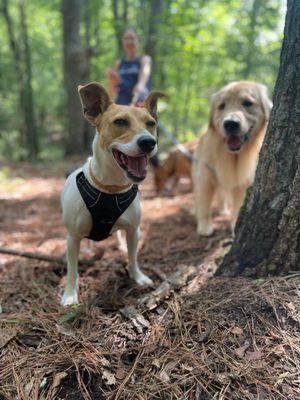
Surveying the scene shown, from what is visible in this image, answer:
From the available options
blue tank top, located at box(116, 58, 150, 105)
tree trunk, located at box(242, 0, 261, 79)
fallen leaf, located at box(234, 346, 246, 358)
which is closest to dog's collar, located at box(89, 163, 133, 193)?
fallen leaf, located at box(234, 346, 246, 358)

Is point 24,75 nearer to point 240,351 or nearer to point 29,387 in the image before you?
point 29,387

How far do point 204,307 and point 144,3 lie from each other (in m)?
17.1

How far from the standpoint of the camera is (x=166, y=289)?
8.44 ft

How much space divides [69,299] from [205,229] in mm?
2176

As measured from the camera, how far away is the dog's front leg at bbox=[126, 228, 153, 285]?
3051 millimetres

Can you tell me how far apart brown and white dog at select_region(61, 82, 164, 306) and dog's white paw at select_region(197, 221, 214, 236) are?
1.58 m

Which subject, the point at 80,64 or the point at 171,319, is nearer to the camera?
the point at 171,319

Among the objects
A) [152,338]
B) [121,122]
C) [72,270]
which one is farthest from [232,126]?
[152,338]

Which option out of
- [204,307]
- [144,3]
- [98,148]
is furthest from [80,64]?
[204,307]

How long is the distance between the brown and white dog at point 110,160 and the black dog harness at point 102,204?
0.06ft

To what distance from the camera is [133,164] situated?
2.49 m

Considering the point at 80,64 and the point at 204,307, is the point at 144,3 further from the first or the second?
the point at 204,307

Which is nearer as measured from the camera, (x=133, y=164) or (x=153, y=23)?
(x=133, y=164)

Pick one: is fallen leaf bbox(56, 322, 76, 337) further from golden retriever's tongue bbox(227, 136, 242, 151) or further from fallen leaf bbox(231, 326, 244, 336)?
golden retriever's tongue bbox(227, 136, 242, 151)
